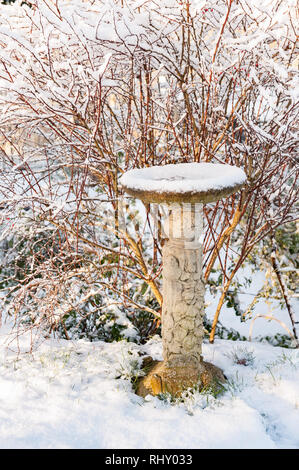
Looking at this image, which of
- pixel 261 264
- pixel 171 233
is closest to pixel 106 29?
pixel 171 233

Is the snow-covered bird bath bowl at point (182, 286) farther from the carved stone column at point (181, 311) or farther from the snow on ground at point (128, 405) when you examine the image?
the snow on ground at point (128, 405)

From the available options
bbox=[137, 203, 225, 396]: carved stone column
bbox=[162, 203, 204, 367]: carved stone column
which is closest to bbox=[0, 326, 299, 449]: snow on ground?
bbox=[137, 203, 225, 396]: carved stone column

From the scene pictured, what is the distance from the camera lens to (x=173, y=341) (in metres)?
2.55

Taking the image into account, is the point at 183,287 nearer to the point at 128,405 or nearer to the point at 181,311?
the point at 181,311

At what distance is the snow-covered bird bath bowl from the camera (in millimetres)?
2266

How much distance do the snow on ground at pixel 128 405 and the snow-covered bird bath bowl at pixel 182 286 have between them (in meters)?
0.14

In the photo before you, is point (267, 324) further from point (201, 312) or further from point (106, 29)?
point (106, 29)

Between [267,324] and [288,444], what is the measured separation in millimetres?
2679

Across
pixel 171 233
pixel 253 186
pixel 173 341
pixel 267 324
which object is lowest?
pixel 267 324

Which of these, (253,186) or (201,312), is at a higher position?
(253,186)

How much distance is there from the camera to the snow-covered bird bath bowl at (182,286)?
7.43ft

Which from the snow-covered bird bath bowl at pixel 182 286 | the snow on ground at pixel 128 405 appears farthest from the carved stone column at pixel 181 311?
the snow on ground at pixel 128 405

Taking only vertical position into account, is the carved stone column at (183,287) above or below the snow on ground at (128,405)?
above
